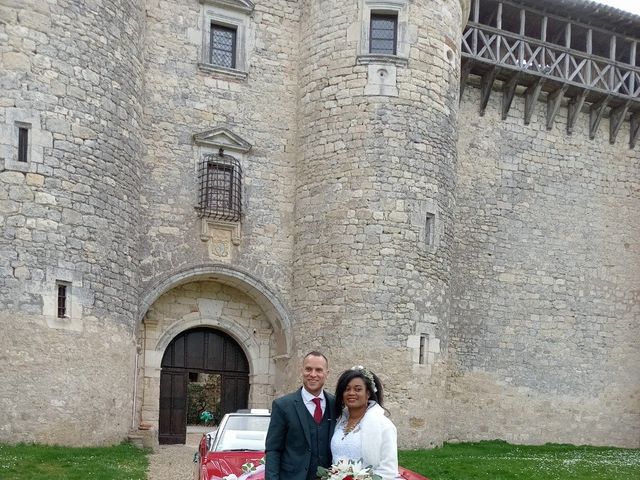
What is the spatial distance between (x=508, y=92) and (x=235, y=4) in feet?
22.8

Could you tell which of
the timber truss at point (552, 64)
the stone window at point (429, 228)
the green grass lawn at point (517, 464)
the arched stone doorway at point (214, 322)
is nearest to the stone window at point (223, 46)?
the arched stone doorway at point (214, 322)

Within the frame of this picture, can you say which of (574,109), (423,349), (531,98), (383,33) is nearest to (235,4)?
(383,33)

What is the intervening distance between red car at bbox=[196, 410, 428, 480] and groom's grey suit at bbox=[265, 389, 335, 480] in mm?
1889

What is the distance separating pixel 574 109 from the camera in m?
20.9

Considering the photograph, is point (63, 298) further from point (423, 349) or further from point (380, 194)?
point (423, 349)

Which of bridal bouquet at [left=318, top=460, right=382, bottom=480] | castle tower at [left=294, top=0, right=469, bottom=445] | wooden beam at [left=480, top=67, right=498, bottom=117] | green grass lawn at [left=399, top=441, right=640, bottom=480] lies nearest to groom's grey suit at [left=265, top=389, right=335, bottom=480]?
bridal bouquet at [left=318, top=460, right=382, bottom=480]

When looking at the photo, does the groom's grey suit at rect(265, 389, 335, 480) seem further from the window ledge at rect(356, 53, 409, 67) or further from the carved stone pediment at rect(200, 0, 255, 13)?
the carved stone pediment at rect(200, 0, 255, 13)

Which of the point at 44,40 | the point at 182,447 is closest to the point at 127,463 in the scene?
the point at 182,447

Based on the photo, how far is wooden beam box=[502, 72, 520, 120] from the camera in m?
19.7

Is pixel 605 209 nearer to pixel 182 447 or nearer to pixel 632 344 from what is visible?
pixel 632 344

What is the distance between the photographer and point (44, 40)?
13.6 meters

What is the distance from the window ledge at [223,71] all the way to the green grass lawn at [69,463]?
7.55 metres

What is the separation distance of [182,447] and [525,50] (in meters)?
12.2

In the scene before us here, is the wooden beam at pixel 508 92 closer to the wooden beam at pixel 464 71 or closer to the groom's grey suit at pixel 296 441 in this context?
the wooden beam at pixel 464 71
